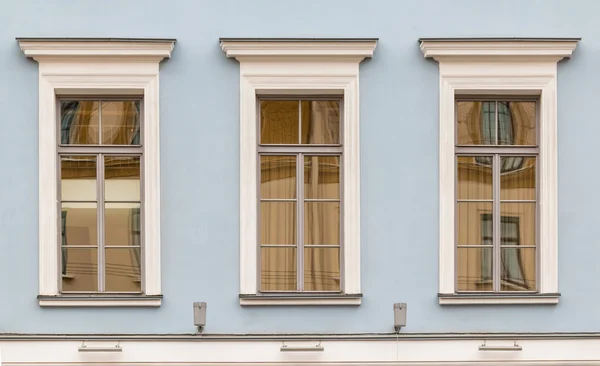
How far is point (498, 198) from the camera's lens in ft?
28.7

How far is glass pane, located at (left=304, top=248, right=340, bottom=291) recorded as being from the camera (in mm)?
8719

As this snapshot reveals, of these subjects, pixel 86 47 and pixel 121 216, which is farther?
pixel 121 216

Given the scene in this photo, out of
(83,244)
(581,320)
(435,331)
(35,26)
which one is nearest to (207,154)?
(83,244)

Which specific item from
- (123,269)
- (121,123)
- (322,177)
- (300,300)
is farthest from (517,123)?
(123,269)

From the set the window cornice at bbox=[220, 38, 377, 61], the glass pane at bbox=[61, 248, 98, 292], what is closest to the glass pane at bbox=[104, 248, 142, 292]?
the glass pane at bbox=[61, 248, 98, 292]

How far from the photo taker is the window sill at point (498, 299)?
8.55 metres

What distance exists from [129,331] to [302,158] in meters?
2.31

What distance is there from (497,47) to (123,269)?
4.11 metres

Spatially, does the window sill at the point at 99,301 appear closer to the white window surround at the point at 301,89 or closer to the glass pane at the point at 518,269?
the white window surround at the point at 301,89

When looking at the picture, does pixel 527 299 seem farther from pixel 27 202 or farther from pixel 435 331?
pixel 27 202

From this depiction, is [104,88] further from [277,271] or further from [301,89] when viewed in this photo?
[277,271]

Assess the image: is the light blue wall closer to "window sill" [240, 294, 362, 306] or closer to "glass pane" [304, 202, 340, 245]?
"window sill" [240, 294, 362, 306]

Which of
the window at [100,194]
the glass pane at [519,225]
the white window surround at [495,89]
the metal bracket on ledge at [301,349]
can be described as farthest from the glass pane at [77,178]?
the glass pane at [519,225]

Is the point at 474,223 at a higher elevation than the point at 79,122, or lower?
lower
